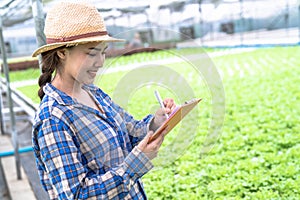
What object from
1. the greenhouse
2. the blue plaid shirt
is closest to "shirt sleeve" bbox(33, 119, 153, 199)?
the blue plaid shirt

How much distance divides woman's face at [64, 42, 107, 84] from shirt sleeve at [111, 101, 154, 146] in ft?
0.59

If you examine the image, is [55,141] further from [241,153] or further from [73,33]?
[241,153]

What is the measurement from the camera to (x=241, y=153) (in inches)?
126

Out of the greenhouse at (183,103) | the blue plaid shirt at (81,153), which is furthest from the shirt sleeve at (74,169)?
the greenhouse at (183,103)

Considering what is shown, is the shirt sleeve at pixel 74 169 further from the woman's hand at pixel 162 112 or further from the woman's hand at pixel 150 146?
the woman's hand at pixel 162 112

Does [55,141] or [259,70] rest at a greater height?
[55,141]

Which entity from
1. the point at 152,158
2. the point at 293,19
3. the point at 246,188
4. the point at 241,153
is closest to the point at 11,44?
the point at 241,153

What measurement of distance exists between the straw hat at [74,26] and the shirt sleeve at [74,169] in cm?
18

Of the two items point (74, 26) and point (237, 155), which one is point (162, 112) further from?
point (237, 155)

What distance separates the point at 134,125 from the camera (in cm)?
118

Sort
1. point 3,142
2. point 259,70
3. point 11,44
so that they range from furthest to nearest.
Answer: point 259,70 → point 11,44 → point 3,142

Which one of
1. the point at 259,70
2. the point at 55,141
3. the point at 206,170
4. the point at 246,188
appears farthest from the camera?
the point at 259,70

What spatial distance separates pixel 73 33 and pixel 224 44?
527 inches

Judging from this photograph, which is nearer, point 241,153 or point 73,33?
point 73,33
